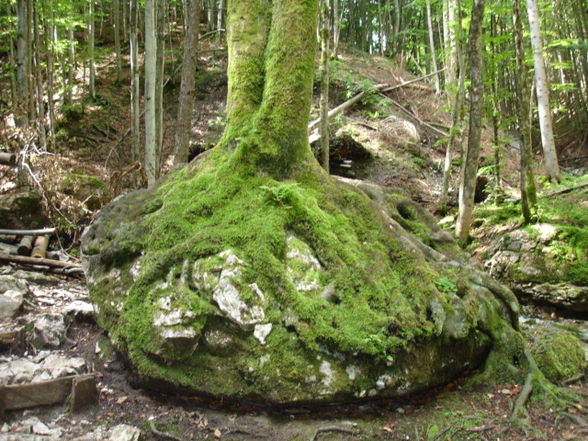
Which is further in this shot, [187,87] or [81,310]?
[187,87]

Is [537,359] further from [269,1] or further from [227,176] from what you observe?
[269,1]

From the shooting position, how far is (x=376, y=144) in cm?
1401

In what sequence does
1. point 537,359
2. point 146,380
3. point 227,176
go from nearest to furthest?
1. point 146,380
2. point 537,359
3. point 227,176

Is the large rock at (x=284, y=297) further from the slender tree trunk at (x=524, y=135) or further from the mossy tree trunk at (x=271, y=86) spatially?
the slender tree trunk at (x=524, y=135)

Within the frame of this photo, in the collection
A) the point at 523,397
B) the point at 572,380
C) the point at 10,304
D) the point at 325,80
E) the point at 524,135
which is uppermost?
the point at 325,80

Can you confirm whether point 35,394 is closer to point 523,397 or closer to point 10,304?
point 10,304

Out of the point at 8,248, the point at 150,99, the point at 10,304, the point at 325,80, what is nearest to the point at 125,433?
the point at 10,304

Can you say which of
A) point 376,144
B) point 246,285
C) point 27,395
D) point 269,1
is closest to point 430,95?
point 376,144

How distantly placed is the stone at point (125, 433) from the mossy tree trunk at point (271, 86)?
2.90 metres

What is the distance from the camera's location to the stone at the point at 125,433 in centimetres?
318

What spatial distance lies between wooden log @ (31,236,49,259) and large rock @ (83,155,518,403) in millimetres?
2739

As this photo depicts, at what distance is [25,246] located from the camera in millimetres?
7570

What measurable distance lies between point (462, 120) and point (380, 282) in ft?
26.9

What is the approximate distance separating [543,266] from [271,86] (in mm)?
5874
